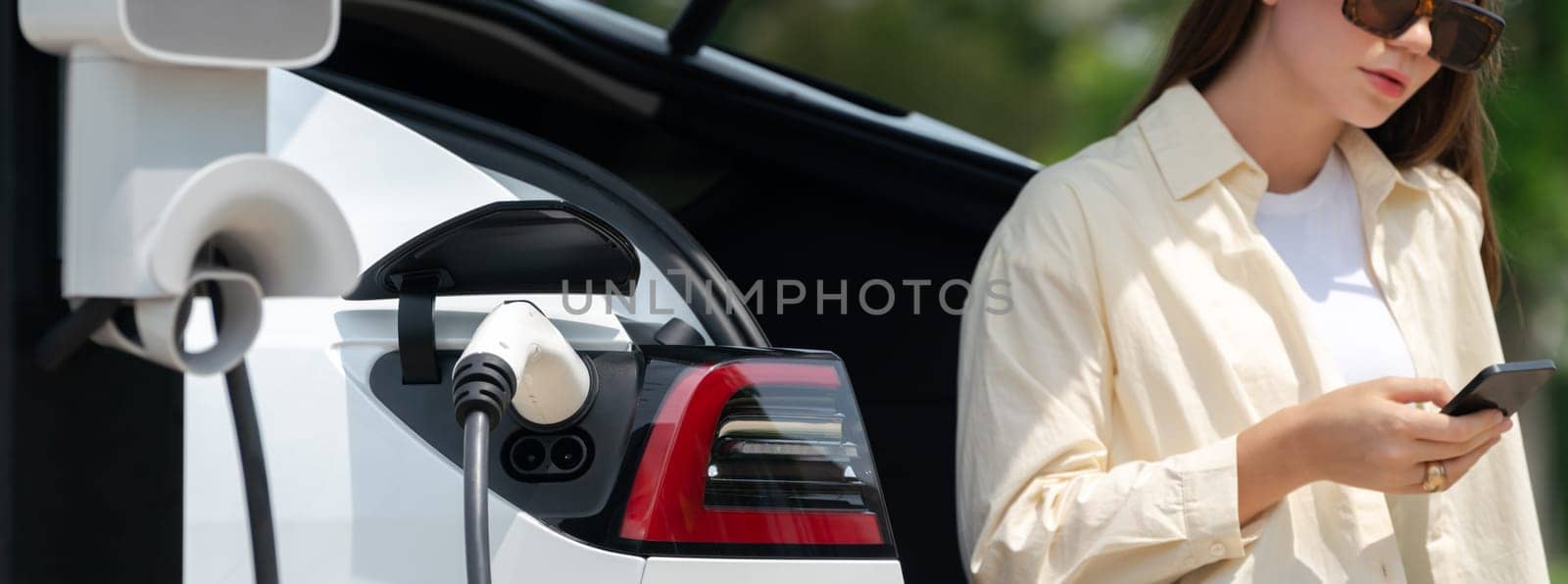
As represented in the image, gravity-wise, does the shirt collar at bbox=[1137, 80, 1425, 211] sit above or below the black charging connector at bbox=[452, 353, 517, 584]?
above

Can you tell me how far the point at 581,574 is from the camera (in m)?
1.17

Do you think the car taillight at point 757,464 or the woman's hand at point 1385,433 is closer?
the car taillight at point 757,464

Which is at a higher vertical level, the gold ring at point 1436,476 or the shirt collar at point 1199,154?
the shirt collar at point 1199,154

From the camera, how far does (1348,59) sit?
1697 millimetres

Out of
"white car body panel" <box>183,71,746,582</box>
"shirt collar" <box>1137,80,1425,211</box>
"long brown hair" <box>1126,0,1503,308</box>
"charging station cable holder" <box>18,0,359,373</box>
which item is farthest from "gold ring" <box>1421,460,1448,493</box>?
"charging station cable holder" <box>18,0,359,373</box>

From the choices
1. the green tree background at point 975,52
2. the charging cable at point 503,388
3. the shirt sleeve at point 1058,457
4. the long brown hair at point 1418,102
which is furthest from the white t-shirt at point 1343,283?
the green tree background at point 975,52

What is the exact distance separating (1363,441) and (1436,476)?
0.11 meters

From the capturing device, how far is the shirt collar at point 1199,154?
5.60 feet

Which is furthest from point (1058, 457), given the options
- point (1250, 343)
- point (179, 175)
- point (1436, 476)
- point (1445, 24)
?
point (179, 175)

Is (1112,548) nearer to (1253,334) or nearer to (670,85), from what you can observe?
(1253,334)

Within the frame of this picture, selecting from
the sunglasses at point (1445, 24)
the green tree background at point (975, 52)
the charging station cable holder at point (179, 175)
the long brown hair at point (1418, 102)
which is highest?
the green tree background at point (975, 52)

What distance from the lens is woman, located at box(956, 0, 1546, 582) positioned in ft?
5.07

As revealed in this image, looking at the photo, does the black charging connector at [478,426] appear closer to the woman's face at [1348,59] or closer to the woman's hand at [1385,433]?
the woman's hand at [1385,433]

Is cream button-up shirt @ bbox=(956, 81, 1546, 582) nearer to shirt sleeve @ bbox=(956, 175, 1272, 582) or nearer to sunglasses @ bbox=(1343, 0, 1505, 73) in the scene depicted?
shirt sleeve @ bbox=(956, 175, 1272, 582)
